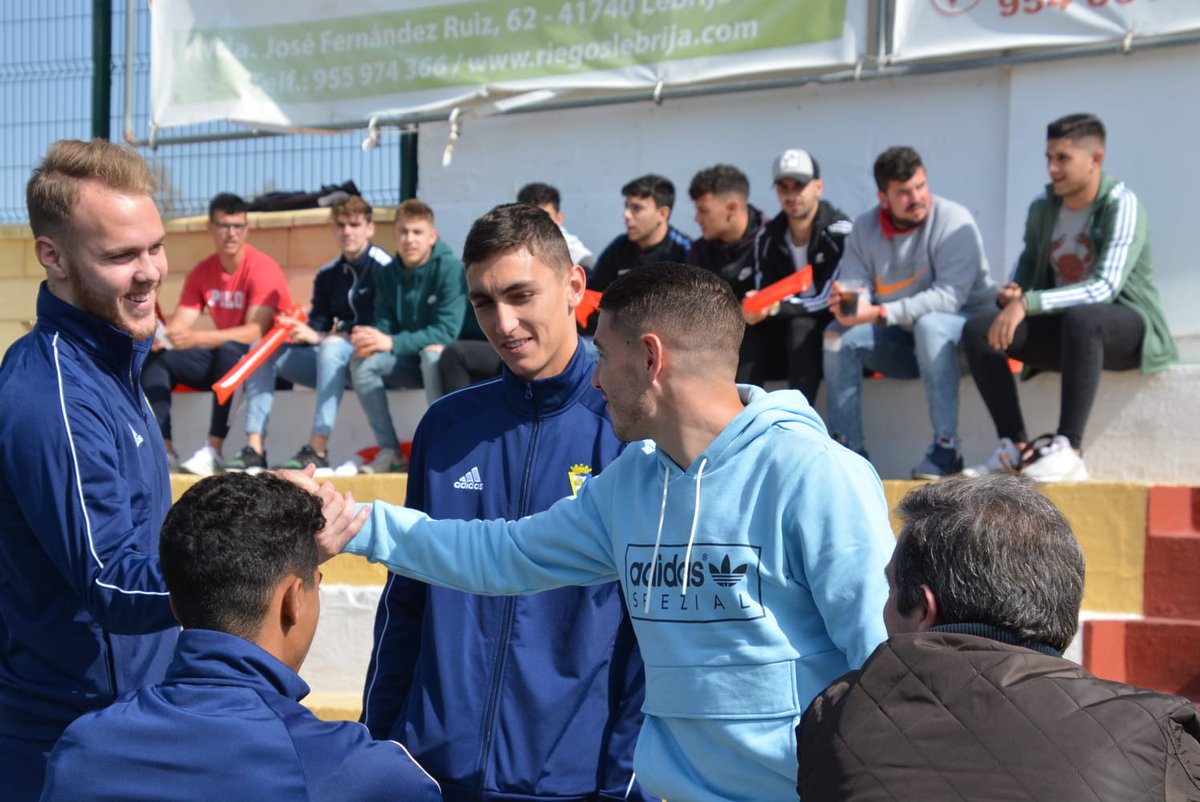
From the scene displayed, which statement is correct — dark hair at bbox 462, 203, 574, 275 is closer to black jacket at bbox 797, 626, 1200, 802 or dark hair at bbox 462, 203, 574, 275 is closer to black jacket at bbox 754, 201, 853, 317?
black jacket at bbox 797, 626, 1200, 802

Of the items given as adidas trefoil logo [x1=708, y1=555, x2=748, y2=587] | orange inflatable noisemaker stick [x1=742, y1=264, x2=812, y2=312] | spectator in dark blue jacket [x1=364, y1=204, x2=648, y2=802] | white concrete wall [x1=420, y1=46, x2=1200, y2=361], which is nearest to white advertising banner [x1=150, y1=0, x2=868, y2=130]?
white concrete wall [x1=420, y1=46, x2=1200, y2=361]

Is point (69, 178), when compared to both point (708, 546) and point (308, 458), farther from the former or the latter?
point (308, 458)

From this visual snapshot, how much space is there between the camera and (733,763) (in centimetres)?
246

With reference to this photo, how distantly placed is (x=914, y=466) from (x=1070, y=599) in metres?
4.81

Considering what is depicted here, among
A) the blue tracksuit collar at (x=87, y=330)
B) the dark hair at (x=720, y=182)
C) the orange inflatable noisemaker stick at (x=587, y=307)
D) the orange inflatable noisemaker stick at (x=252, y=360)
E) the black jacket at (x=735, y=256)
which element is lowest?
the orange inflatable noisemaker stick at (x=252, y=360)

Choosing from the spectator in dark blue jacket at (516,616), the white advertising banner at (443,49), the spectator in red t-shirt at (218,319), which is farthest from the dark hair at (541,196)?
the spectator in dark blue jacket at (516,616)

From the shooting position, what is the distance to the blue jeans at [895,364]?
249 inches

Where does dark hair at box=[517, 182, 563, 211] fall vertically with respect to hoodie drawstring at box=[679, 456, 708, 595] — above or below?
above

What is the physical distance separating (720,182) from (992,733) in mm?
5500

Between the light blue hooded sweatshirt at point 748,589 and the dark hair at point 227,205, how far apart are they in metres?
6.26

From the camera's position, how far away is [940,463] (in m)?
6.25

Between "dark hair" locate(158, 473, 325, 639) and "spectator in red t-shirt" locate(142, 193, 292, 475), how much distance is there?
5718 millimetres

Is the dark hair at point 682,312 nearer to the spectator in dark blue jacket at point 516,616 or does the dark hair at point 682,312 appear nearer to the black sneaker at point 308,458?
the spectator in dark blue jacket at point 516,616

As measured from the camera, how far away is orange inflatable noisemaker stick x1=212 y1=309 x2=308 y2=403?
7648mm
